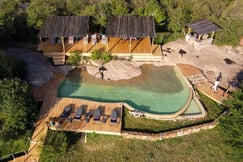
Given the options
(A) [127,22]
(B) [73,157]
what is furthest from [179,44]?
(B) [73,157]

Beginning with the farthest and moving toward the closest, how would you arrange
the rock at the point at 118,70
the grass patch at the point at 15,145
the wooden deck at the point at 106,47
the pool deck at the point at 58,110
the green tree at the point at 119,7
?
the green tree at the point at 119,7, the wooden deck at the point at 106,47, the rock at the point at 118,70, the pool deck at the point at 58,110, the grass patch at the point at 15,145

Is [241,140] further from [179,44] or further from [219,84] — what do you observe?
[179,44]

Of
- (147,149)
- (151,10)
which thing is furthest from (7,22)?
(147,149)

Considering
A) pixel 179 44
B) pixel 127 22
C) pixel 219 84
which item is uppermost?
pixel 127 22

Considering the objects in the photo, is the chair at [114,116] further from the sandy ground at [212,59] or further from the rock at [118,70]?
the sandy ground at [212,59]

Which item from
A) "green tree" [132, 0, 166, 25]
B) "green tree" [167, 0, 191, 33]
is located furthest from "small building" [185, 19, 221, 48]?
"green tree" [132, 0, 166, 25]

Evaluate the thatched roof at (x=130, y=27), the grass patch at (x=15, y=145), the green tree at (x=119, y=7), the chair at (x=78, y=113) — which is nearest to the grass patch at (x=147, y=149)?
the chair at (x=78, y=113)
